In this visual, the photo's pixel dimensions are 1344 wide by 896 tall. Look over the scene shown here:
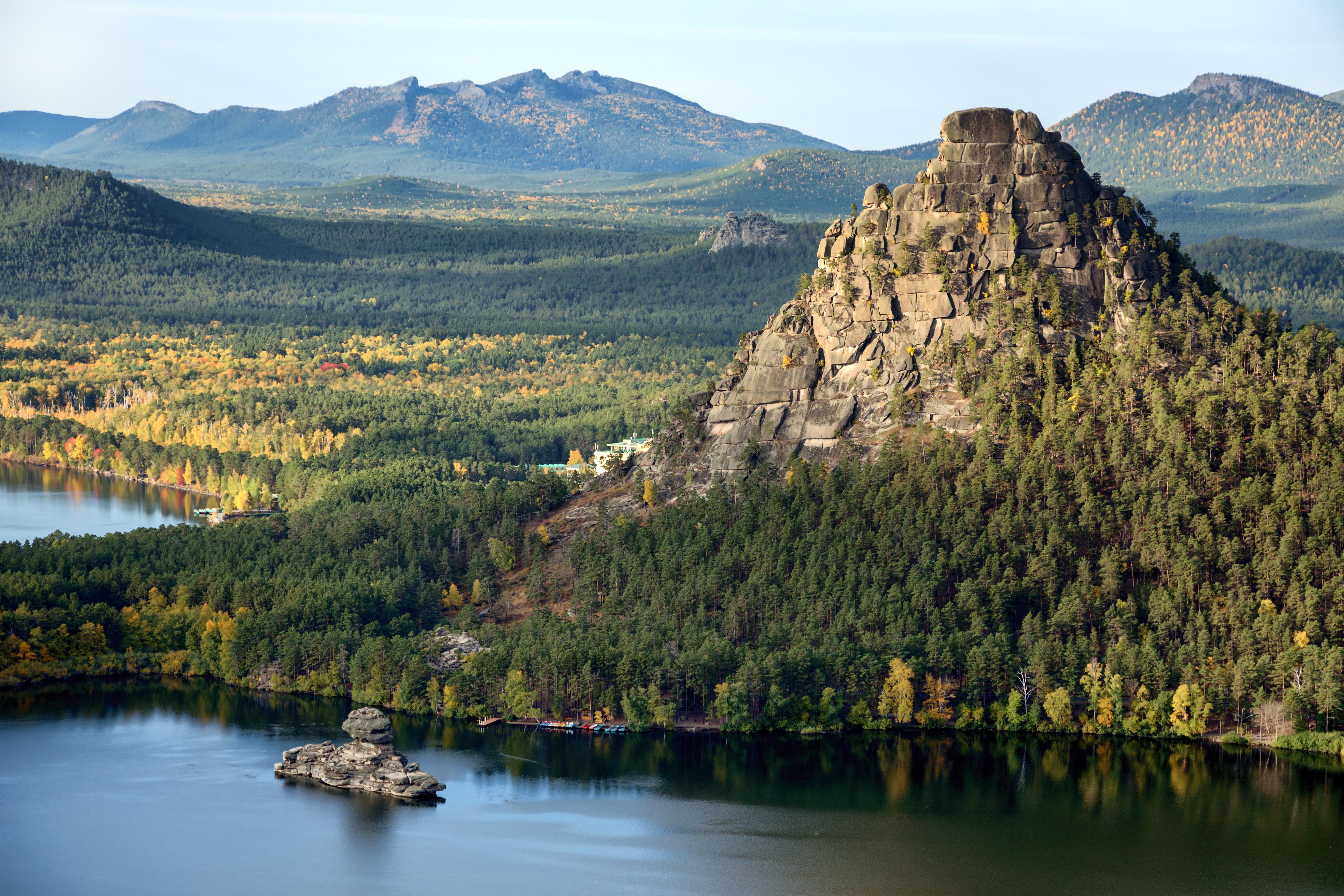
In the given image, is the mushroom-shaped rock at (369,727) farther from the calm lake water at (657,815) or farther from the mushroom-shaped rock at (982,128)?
the mushroom-shaped rock at (982,128)

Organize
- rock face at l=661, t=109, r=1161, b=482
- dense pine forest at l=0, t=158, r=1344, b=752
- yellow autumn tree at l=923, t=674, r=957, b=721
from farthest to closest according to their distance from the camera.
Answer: rock face at l=661, t=109, r=1161, b=482 < yellow autumn tree at l=923, t=674, r=957, b=721 < dense pine forest at l=0, t=158, r=1344, b=752

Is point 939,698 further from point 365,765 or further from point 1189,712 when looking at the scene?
point 365,765

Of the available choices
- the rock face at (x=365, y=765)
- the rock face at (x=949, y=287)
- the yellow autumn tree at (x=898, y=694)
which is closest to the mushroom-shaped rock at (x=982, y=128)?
the rock face at (x=949, y=287)

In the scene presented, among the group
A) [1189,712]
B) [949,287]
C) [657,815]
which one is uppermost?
[949,287]

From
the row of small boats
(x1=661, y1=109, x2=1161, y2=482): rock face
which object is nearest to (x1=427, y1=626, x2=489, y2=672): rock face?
the row of small boats

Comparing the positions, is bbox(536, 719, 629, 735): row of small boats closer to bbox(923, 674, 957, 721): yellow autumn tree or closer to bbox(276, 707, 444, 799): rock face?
bbox(276, 707, 444, 799): rock face

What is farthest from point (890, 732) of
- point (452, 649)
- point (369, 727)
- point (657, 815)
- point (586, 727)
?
point (369, 727)

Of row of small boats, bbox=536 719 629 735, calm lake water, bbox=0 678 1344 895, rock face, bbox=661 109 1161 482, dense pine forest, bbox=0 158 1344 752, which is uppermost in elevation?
rock face, bbox=661 109 1161 482
